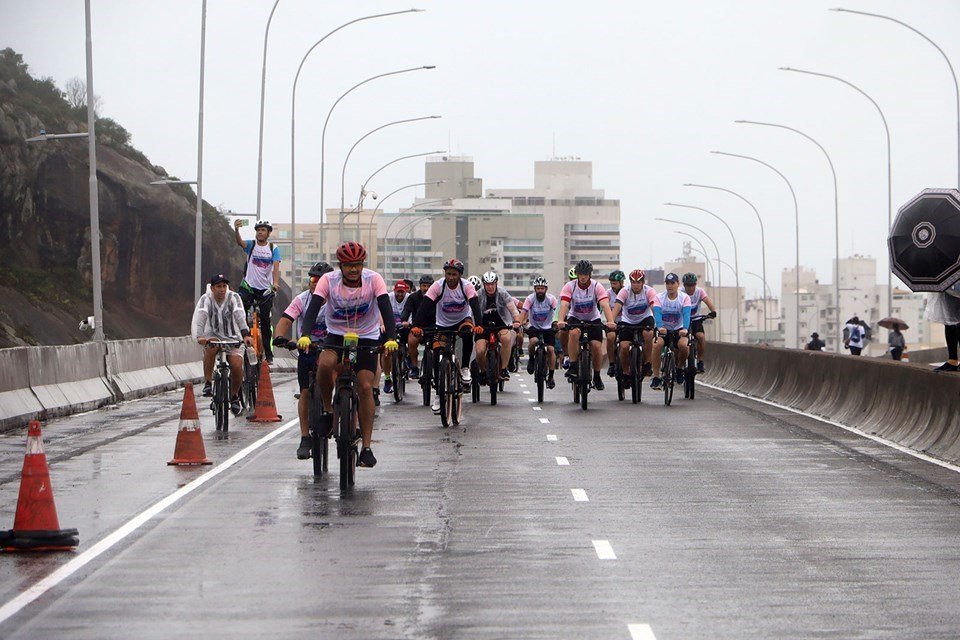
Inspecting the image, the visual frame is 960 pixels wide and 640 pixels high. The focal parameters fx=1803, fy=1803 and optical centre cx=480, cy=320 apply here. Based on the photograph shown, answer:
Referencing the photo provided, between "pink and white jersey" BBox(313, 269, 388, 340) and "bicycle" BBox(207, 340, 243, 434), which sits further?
"bicycle" BBox(207, 340, 243, 434)

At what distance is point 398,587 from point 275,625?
121 cm

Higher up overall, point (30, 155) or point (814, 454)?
point (30, 155)

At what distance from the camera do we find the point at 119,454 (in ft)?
59.4

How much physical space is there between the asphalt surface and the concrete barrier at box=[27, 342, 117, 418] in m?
3.48

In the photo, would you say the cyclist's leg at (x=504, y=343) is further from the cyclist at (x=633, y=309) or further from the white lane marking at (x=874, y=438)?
the white lane marking at (x=874, y=438)

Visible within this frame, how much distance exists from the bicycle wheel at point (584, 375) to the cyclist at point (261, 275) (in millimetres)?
4423

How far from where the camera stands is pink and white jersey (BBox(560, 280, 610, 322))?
25562mm

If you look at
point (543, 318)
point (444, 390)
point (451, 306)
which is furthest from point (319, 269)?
point (543, 318)

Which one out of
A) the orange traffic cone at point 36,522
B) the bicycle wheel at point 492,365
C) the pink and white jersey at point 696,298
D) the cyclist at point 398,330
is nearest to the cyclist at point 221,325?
the cyclist at point 398,330

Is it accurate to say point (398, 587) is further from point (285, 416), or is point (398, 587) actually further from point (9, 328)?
point (9, 328)

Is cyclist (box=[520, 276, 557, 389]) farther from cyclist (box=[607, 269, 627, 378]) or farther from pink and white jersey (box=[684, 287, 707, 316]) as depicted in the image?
pink and white jersey (box=[684, 287, 707, 316])

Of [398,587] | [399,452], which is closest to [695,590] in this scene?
[398,587]

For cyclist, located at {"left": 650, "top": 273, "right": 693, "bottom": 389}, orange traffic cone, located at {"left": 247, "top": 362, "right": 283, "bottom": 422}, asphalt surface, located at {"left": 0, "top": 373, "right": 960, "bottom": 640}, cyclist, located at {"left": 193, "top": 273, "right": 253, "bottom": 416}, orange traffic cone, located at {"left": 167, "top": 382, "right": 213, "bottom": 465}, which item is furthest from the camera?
cyclist, located at {"left": 650, "top": 273, "right": 693, "bottom": 389}

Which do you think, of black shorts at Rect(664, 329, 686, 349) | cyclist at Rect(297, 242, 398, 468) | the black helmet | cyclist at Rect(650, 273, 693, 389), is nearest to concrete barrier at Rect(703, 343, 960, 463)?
cyclist at Rect(650, 273, 693, 389)
